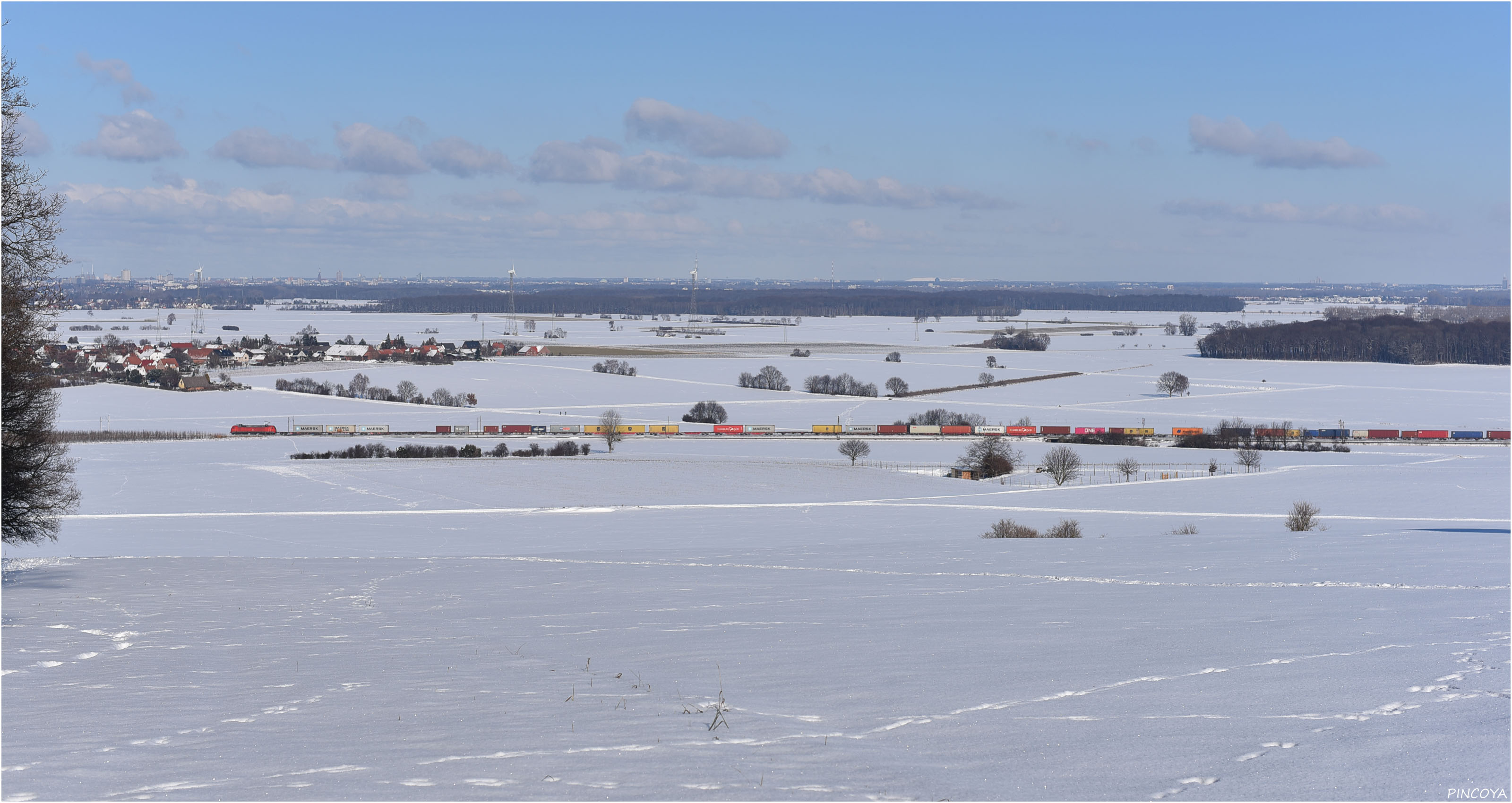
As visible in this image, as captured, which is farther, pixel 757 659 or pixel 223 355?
pixel 223 355

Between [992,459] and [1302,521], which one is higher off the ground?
[1302,521]

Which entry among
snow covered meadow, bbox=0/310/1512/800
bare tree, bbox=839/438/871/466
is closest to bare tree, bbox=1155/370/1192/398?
bare tree, bbox=839/438/871/466

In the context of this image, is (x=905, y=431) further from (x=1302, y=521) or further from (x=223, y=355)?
(x=223, y=355)

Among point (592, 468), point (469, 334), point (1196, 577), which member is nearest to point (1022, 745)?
point (1196, 577)

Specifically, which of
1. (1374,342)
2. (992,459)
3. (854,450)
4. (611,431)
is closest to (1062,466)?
(992,459)

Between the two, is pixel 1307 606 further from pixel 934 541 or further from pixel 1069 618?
pixel 934 541

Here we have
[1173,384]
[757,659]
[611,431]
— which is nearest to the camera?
[757,659]
